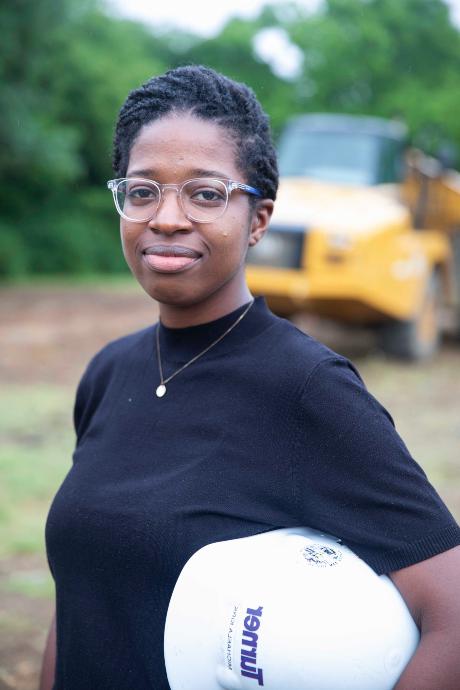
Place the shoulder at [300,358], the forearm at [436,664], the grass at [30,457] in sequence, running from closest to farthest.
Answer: the forearm at [436,664] < the shoulder at [300,358] < the grass at [30,457]

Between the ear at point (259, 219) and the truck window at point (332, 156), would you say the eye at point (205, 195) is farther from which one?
the truck window at point (332, 156)

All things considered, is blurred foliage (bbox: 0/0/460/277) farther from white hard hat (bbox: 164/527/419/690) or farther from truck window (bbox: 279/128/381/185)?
white hard hat (bbox: 164/527/419/690)

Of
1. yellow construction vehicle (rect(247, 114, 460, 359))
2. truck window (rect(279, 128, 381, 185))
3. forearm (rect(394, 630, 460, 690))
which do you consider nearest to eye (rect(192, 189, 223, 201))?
forearm (rect(394, 630, 460, 690))

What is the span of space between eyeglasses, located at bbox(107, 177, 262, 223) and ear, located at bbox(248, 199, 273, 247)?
8cm

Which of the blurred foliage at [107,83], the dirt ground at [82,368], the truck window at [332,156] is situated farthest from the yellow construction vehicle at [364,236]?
the blurred foliage at [107,83]

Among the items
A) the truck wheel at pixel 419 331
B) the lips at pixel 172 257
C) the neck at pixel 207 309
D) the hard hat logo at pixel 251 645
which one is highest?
the lips at pixel 172 257

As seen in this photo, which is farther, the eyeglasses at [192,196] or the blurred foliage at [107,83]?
the blurred foliage at [107,83]

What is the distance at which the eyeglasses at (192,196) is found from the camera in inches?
69.4

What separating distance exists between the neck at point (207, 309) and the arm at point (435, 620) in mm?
617

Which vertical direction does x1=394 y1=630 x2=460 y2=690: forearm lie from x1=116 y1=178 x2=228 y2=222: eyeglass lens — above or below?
below

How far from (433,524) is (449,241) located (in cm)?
960

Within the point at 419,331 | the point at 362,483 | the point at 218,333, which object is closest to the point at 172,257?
the point at 218,333

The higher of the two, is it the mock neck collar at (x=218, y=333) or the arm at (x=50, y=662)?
the mock neck collar at (x=218, y=333)

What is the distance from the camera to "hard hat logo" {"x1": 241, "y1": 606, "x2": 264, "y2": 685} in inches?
61.0
